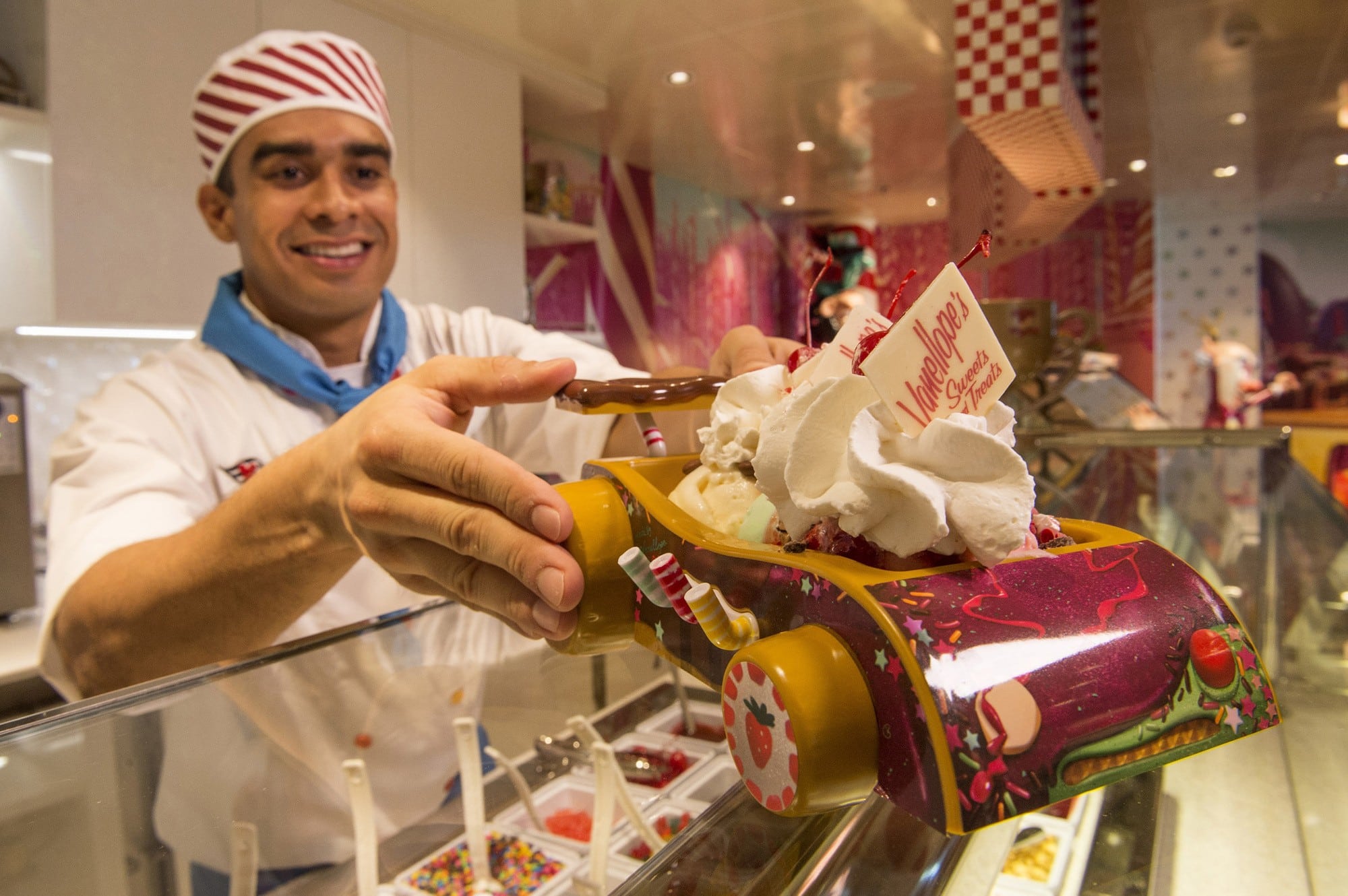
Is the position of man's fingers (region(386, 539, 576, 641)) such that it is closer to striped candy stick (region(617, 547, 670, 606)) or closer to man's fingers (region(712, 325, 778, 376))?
striped candy stick (region(617, 547, 670, 606))

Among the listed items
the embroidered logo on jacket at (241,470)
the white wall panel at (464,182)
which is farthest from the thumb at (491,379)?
A: the white wall panel at (464,182)

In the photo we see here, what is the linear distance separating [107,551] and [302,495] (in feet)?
1.44

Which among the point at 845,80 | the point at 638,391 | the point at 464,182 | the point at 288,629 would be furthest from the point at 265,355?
the point at 845,80

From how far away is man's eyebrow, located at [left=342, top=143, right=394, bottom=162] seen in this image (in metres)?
1.50

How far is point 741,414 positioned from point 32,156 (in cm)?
245

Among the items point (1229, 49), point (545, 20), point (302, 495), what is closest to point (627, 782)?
point (302, 495)

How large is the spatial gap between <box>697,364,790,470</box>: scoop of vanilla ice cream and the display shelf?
361 cm

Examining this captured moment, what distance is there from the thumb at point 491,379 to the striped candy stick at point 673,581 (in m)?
0.20

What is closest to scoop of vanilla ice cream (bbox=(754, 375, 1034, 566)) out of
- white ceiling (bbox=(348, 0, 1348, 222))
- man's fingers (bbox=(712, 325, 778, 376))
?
man's fingers (bbox=(712, 325, 778, 376))

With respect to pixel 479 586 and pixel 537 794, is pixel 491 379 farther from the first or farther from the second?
pixel 537 794

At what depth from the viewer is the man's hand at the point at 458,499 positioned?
20.9 inches

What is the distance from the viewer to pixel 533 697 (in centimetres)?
84

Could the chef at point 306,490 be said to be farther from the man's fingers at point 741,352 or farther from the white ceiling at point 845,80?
the white ceiling at point 845,80

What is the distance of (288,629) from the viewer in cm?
114
